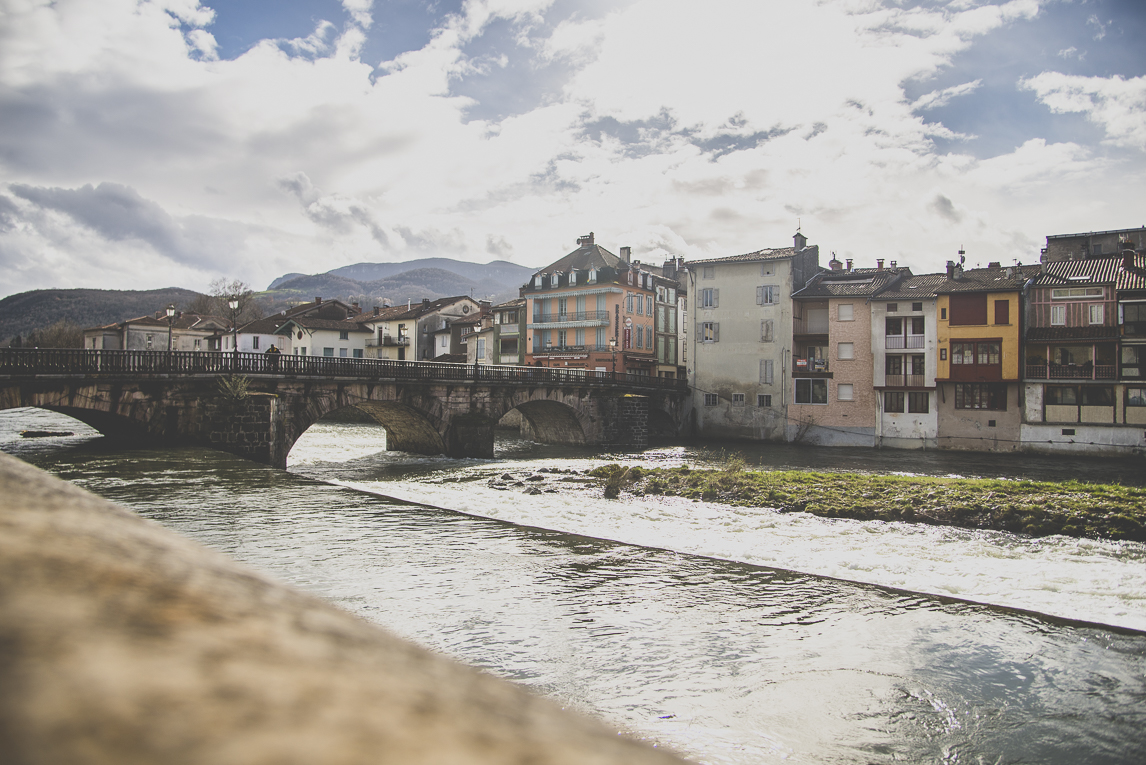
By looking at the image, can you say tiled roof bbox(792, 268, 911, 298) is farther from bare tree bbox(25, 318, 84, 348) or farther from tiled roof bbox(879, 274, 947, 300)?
bare tree bbox(25, 318, 84, 348)

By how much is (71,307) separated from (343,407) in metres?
149

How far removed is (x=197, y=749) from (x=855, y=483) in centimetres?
1964

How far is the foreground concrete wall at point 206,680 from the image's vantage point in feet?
1.75

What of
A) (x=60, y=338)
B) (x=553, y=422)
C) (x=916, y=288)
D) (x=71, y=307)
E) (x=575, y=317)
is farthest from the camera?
(x=71, y=307)

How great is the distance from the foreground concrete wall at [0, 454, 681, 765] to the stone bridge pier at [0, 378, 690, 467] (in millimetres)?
24820

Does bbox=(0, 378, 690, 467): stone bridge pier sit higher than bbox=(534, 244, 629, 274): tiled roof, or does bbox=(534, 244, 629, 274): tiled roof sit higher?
bbox=(534, 244, 629, 274): tiled roof

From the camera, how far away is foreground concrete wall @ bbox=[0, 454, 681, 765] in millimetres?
534

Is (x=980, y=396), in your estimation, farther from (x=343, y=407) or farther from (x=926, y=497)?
(x=343, y=407)

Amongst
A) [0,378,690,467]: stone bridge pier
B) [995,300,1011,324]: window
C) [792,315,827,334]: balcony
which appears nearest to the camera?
[0,378,690,467]: stone bridge pier

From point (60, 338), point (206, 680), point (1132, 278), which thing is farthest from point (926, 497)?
point (60, 338)

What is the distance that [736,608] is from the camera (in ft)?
Result: 32.6

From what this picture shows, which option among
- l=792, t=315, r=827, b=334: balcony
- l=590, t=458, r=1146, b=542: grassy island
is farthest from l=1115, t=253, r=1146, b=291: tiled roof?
l=590, t=458, r=1146, b=542: grassy island

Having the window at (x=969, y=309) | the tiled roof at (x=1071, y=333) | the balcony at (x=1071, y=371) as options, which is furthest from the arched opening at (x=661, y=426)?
the tiled roof at (x=1071, y=333)

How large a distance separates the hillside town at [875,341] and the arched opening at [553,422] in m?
10.3
